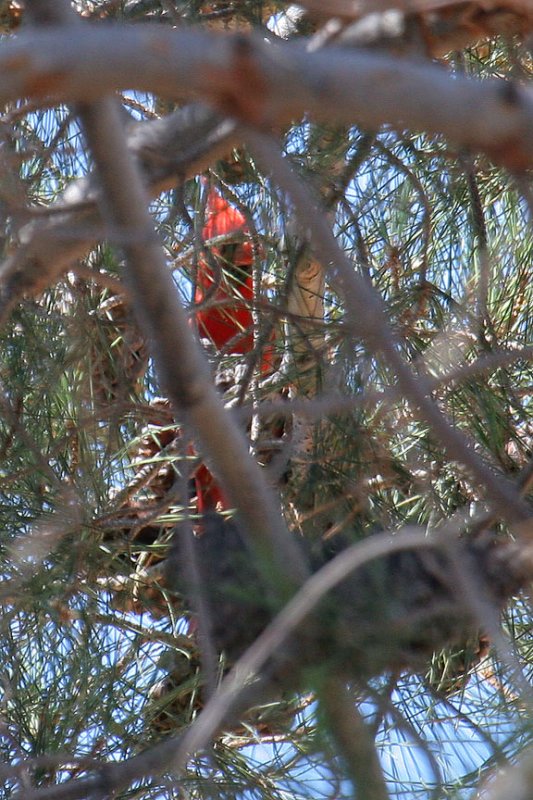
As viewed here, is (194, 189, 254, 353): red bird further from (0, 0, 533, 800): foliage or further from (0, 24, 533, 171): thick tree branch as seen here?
(0, 24, 533, 171): thick tree branch

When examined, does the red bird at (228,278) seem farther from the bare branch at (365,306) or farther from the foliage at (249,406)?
the bare branch at (365,306)

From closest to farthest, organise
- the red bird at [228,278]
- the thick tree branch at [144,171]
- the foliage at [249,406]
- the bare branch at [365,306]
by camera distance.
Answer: the bare branch at [365,306], the thick tree branch at [144,171], the foliage at [249,406], the red bird at [228,278]

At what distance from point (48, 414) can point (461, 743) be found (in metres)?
0.68

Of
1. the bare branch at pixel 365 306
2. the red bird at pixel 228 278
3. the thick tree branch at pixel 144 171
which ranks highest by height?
the red bird at pixel 228 278

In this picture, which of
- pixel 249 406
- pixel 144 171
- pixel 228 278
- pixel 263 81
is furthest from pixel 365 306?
pixel 228 278

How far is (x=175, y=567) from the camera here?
1.00 metres

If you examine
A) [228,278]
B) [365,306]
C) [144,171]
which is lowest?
[365,306]

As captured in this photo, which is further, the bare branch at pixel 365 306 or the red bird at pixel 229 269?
the red bird at pixel 229 269

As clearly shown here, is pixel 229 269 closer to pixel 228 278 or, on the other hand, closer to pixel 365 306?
pixel 228 278

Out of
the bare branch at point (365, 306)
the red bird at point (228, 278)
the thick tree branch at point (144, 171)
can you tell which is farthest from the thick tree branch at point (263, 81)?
the red bird at point (228, 278)

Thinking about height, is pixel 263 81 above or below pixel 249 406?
below

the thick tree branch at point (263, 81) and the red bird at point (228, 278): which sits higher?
the red bird at point (228, 278)

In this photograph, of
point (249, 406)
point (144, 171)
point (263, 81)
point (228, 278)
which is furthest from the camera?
point (228, 278)

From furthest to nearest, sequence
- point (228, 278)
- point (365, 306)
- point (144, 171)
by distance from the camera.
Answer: point (228, 278)
point (144, 171)
point (365, 306)
